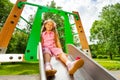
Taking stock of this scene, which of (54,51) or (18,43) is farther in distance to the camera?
(18,43)

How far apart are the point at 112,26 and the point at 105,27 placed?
88cm

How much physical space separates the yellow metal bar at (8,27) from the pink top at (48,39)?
151cm

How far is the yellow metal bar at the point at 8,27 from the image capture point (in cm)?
541

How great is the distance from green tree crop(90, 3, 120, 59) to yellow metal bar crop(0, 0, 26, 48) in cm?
1481

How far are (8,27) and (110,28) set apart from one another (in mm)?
15516

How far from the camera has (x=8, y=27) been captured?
18.1 ft

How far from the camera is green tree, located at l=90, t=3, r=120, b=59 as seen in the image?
19.6 metres

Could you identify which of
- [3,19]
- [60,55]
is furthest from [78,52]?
[3,19]

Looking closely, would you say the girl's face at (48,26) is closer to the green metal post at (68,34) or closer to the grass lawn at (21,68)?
the green metal post at (68,34)

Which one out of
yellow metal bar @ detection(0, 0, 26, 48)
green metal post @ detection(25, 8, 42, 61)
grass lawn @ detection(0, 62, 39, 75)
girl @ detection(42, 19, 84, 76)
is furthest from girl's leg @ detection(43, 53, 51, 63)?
grass lawn @ detection(0, 62, 39, 75)

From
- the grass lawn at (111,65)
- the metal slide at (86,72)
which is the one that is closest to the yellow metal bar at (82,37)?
the metal slide at (86,72)

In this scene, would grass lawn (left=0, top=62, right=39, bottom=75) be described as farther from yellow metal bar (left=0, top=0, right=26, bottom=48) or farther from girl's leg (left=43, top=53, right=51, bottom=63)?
girl's leg (left=43, top=53, right=51, bottom=63)

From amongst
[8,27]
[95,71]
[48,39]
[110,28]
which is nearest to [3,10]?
[110,28]

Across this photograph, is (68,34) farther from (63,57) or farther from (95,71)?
(95,71)
